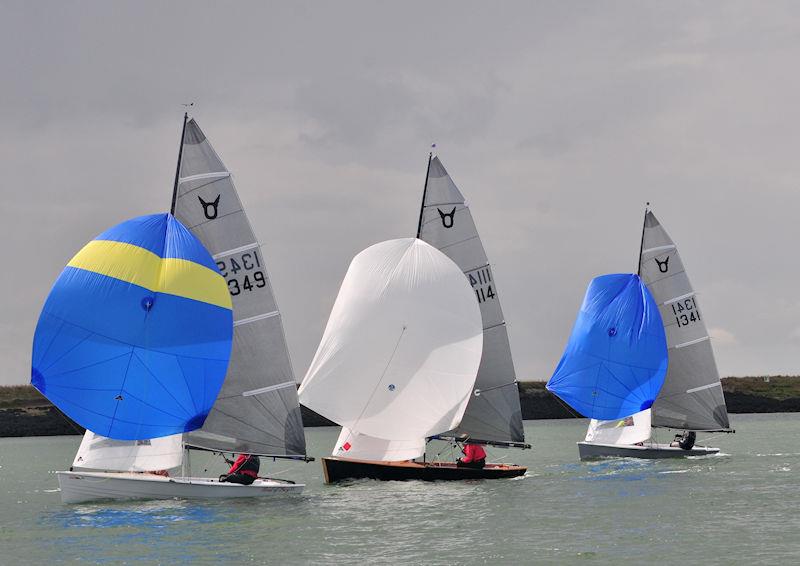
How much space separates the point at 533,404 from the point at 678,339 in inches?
2964

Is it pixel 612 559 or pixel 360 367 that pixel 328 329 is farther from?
pixel 612 559

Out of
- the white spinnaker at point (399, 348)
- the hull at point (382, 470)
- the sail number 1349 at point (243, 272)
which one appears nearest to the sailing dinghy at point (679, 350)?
the white spinnaker at point (399, 348)

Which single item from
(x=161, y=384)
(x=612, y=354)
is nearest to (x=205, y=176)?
(x=161, y=384)

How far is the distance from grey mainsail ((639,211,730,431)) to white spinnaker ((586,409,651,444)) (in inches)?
112

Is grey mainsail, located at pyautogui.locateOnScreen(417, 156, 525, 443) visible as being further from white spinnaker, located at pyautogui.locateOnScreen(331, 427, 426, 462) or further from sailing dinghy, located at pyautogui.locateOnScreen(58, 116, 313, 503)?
sailing dinghy, located at pyautogui.locateOnScreen(58, 116, 313, 503)

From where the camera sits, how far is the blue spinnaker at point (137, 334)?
34.1 meters

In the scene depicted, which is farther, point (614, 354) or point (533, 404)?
point (533, 404)

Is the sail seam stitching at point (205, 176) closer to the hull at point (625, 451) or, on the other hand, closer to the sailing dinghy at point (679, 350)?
the hull at point (625, 451)

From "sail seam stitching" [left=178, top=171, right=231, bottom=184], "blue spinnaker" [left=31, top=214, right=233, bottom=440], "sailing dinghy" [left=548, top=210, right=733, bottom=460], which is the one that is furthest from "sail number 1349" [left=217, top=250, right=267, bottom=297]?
"sailing dinghy" [left=548, top=210, right=733, bottom=460]

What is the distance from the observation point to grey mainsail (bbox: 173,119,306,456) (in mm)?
37500

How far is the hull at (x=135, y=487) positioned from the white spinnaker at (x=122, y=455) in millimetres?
269

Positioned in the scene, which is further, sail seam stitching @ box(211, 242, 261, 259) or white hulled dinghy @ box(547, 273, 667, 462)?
white hulled dinghy @ box(547, 273, 667, 462)

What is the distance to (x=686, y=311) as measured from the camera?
5847cm

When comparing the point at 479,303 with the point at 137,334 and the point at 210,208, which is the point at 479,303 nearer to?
the point at 210,208
